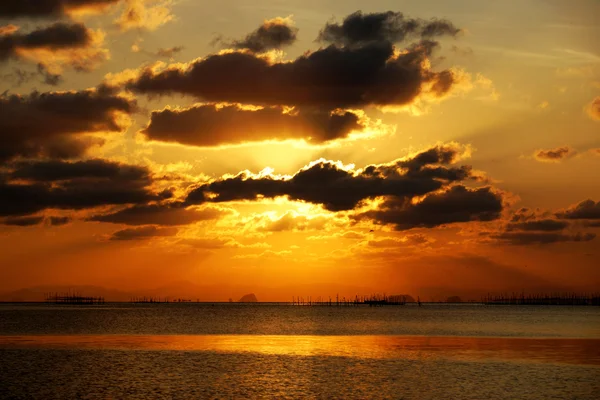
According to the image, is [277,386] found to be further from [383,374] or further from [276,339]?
[276,339]

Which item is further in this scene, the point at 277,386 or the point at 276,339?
the point at 276,339

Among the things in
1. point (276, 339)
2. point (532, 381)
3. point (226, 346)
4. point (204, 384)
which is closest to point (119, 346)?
point (226, 346)

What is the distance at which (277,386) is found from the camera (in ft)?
205

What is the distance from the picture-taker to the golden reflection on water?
3487 inches

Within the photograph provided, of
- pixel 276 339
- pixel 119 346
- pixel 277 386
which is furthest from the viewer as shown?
pixel 276 339

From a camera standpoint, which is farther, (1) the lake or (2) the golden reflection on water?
(2) the golden reflection on water

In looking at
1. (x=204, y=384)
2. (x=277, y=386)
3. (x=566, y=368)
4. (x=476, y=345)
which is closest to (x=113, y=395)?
→ (x=204, y=384)

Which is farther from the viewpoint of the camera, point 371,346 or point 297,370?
point 371,346

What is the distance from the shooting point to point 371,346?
106250 millimetres

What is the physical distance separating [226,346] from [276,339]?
1880cm

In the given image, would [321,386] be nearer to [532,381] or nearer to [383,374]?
[383,374]

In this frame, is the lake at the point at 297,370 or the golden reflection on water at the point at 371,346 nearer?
the lake at the point at 297,370

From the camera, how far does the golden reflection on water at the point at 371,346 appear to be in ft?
291

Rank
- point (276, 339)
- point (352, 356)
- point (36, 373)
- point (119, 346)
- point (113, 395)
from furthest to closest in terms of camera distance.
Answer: point (276, 339)
point (119, 346)
point (352, 356)
point (36, 373)
point (113, 395)
